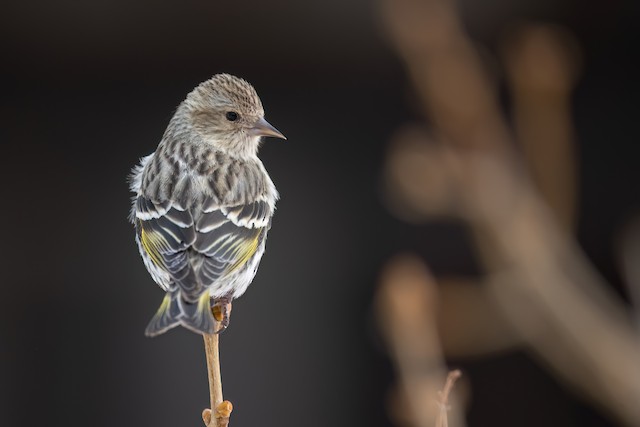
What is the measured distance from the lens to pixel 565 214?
4336 mm

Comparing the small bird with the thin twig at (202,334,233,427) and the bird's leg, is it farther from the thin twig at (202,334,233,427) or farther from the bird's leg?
the thin twig at (202,334,233,427)

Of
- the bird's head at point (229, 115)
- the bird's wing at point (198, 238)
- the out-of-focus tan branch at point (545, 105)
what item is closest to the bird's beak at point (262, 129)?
the bird's head at point (229, 115)

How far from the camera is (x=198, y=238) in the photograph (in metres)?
3.26

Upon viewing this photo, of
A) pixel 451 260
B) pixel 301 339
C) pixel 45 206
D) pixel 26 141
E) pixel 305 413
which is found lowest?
pixel 305 413

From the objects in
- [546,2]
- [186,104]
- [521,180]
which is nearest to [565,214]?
[521,180]

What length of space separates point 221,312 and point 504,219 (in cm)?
128

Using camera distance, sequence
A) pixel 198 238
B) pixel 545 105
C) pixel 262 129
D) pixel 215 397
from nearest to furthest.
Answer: pixel 215 397
pixel 198 238
pixel 262 129
pixel 545 105

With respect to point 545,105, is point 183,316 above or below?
below

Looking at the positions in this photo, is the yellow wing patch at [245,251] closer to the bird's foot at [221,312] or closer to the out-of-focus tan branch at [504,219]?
the bird's foot at [221,312]

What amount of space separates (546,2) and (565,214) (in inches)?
75.6

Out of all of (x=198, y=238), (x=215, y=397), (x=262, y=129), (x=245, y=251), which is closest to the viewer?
(x=215, y=397)

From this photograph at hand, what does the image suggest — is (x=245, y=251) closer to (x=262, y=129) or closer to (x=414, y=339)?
(x=262, y=129)

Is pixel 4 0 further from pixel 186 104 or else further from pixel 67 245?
pixel 186 104

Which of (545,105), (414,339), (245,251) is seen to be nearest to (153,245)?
(245,251)
